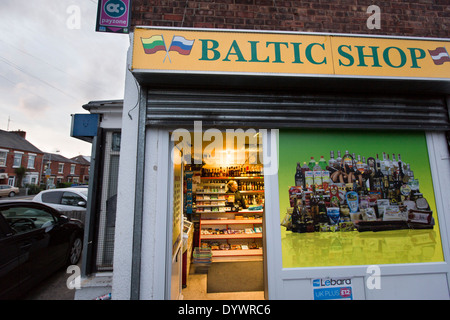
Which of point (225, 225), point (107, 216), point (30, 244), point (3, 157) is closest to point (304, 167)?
point (107, 216)

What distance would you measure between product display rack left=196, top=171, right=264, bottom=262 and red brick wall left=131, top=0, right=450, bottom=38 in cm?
A: 439

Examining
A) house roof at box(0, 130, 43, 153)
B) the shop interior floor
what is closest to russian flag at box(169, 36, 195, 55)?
the shop interior floor

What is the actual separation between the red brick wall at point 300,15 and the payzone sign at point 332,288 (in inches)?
131

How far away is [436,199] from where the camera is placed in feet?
8.70

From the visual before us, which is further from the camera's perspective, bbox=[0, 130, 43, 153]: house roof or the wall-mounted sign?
bbox=[0, 130, 43, 153]: house roof

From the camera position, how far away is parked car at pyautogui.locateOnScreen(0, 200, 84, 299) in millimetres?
3156

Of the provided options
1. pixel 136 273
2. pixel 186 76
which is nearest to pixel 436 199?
pixel 186 76

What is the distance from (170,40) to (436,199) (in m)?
3.88

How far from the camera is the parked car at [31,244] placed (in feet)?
10.4

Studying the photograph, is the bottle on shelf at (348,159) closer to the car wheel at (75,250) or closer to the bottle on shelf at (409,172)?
the bottle on shelf at (409,172)

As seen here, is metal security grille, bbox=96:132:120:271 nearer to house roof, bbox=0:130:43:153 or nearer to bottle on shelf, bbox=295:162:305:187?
bottle on shelf, bbox=295:162:305:187

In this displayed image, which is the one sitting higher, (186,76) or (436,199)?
(186,76)
